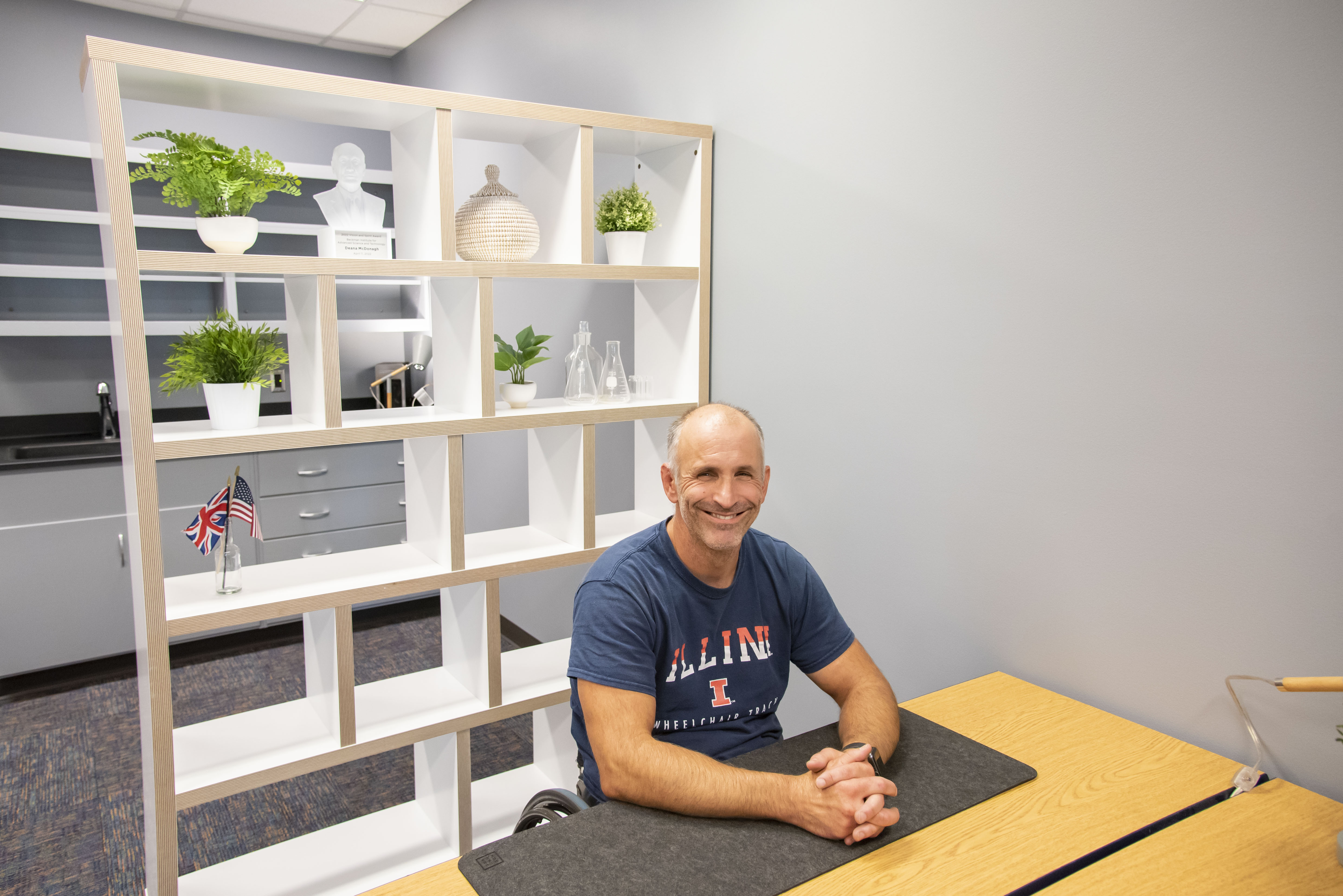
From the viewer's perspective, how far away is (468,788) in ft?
7.56

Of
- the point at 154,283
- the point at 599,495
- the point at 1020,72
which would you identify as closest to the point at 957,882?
the point at 1020,72

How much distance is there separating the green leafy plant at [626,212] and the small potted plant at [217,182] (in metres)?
0.86

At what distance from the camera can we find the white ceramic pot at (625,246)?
2479 millimetres

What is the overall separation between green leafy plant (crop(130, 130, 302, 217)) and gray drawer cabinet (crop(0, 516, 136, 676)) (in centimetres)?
204

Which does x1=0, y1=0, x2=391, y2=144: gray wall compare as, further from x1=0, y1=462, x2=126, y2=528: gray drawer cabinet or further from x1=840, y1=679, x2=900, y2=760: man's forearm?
x1=840, y1=679, x2=900, y2=760: man's forearm

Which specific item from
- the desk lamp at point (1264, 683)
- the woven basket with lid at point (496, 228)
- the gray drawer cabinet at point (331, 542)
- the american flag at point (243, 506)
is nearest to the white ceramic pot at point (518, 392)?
the woven basket with lid at point (496, 228)

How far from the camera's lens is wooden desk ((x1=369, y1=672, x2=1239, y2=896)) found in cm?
110

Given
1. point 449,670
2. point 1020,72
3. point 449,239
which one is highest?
point 1020,72

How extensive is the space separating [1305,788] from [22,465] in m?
4.04

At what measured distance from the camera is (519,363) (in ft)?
7.77

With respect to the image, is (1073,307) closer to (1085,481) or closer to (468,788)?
(1085,481)

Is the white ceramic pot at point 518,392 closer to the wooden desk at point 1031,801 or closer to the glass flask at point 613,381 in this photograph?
the glass flask at point 613,381

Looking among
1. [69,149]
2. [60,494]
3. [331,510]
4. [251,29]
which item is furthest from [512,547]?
[251,29]

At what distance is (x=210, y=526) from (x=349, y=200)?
850mm
